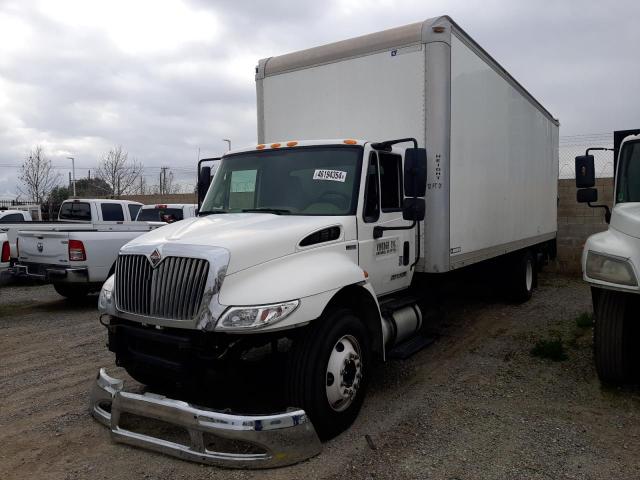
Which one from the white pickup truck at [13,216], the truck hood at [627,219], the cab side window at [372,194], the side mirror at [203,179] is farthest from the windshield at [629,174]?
the white pickup truck at [13,216]

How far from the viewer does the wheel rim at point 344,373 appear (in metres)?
4.04

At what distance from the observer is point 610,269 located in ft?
14.9

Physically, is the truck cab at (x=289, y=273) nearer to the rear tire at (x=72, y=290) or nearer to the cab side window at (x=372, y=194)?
the cab side window at (x=372, y=194)

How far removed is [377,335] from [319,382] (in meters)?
1.02

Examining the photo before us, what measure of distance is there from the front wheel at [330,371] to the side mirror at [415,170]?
125 cm

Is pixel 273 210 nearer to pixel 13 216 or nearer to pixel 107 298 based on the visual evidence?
pixel 107 298

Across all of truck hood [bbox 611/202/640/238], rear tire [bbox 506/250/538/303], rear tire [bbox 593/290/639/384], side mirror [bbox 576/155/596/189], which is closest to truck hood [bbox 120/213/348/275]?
truck hood [bbox 611/202/640/238]

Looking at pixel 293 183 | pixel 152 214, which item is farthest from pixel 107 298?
pixel 152 214

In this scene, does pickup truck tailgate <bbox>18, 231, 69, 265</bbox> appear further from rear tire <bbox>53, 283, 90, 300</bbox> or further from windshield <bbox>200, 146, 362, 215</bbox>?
windshield <bbox>200, 146, 362, 215</bbox>

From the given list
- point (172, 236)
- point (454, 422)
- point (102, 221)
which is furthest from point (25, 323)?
point (454, 422)

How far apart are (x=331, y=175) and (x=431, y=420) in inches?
90.8

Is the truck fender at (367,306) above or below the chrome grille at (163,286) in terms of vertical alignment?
below

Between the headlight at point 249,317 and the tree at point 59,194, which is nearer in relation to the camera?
the headlight at point 249,317

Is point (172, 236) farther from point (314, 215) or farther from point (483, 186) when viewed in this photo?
point (483, 186)
